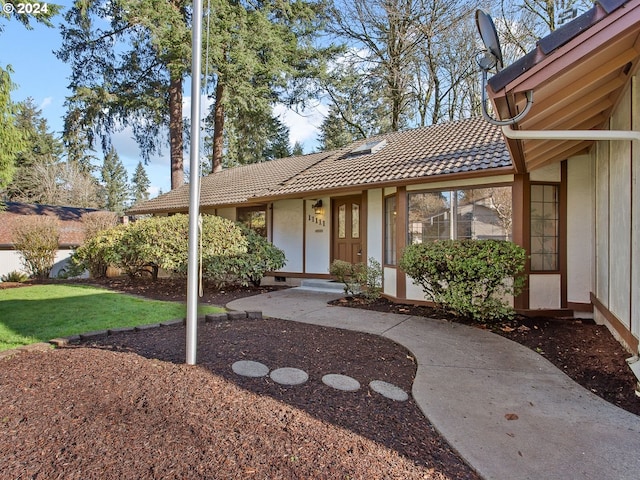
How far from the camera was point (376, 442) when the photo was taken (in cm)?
242

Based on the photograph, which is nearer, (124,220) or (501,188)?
(501,188)

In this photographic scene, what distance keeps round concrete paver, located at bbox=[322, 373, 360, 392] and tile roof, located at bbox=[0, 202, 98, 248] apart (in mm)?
17926

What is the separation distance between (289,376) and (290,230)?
8239mm

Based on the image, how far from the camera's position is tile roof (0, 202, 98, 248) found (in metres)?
16.2

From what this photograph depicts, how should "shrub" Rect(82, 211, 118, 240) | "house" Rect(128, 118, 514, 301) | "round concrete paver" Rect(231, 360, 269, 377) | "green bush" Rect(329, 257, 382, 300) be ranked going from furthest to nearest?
"shrub" Rect(82, 211, 118, 240)
"green bush" Rect(329, 257, 382, 300)
"house" Rect(128, 118, 514, 301)
"round concrete paver" Rect(231, 360, 269, 377)

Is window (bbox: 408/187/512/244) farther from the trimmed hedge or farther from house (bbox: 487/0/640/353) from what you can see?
the trimmed hedge

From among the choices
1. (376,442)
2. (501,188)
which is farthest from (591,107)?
(376,442)

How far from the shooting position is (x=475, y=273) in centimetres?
563

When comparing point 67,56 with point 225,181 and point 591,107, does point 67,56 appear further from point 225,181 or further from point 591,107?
point 591,107

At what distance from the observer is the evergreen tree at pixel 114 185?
43391 mm

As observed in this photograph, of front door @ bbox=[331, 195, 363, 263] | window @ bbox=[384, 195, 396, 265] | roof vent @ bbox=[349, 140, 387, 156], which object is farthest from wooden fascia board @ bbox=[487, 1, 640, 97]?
roof vent @ bbox=[349, 140, 387, 156]

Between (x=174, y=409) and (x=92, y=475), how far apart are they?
0.68 meters

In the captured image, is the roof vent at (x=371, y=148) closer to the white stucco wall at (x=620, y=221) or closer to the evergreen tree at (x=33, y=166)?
the white stucco wall at (x=620, y=221)

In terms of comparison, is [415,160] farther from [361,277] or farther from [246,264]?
[246,264]
